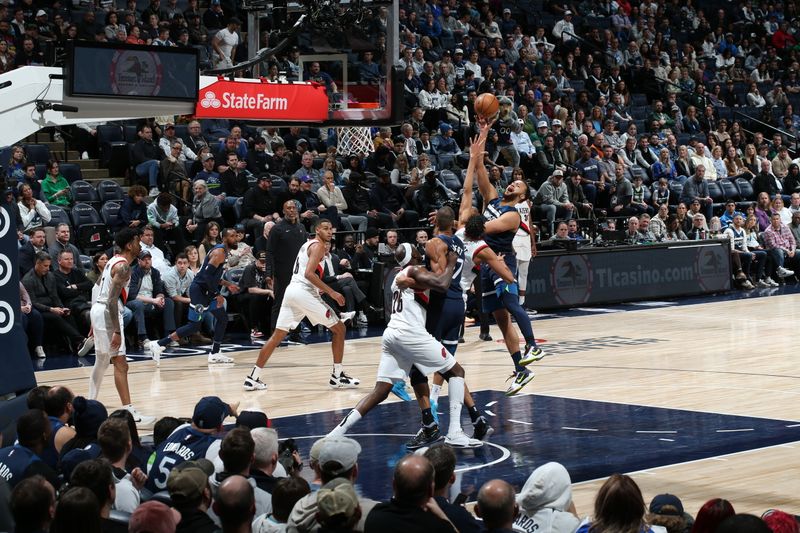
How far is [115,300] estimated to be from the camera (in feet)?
35.4

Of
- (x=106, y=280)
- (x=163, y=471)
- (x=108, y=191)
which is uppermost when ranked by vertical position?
(x=108, y=191)

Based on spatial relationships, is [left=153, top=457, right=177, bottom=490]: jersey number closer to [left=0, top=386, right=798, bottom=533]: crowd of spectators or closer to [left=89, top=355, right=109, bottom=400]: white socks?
[left=0, top=386, right=798, bottom=533]: crowd of spectators

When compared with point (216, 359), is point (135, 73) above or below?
above

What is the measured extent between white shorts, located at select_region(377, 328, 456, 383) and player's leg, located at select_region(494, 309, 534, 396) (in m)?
1.98

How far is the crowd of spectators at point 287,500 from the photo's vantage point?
4965mm

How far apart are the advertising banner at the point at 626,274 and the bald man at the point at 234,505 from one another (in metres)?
15.2

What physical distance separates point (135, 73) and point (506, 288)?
419 centimetres

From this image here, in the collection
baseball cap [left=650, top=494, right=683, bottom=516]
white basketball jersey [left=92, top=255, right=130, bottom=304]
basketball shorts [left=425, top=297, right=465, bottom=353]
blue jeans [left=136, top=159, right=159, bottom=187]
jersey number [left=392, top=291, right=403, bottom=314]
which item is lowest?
baseball cap [left=650, top=494, right=683, bottom=516]

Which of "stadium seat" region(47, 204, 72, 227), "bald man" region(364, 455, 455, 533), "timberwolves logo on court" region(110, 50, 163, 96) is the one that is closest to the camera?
"bald man" region(364, 455, 455, 533)

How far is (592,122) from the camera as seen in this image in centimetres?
2647

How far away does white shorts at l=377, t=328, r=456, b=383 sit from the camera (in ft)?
31.0

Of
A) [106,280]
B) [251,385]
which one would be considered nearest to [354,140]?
[251,385]

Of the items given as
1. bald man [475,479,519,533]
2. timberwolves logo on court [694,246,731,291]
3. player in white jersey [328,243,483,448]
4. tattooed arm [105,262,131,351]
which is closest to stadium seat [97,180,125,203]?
tattooed arm [105,262,131,351]

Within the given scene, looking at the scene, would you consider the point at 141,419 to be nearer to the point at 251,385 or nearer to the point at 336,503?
the point at 251,385
